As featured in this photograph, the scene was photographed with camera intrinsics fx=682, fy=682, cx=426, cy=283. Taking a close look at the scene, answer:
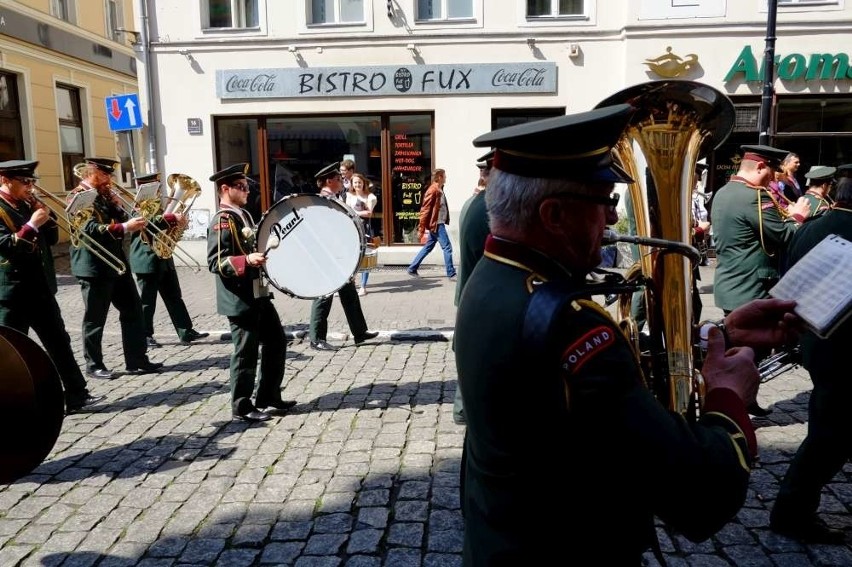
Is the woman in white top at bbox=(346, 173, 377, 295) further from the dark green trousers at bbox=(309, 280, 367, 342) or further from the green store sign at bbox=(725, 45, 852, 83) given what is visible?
the green store sign at bbox=(725, 45, 852, 83)

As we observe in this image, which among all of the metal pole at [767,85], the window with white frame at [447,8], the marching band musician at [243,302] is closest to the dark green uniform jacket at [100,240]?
the marching band musician at [243,302]

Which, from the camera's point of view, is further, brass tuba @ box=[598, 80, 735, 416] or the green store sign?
the green store sign

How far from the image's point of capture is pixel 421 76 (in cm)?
1284

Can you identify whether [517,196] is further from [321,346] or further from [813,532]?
[321,346]

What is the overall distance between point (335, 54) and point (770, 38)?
7.46 m

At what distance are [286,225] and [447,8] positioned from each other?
29.6 feet

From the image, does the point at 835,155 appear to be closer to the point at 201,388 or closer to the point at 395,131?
the point at 395,131

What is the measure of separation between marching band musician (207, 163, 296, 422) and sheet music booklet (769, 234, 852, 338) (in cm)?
373

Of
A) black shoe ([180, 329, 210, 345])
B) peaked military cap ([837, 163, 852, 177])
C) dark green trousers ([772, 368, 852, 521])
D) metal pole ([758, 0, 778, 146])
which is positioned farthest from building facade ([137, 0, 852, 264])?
dark green trousers ([772, 368, 852, 521])

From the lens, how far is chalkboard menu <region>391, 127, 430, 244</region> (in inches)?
527

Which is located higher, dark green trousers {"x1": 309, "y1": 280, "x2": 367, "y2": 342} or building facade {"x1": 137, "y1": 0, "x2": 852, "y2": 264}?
building facade {"x1": 137, "y1": 0, "x2": 852, "y2": 264}

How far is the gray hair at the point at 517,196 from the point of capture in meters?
1.51

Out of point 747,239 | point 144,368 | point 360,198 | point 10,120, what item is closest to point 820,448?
point 747,239

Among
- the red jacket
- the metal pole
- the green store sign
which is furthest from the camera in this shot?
the green store sign
